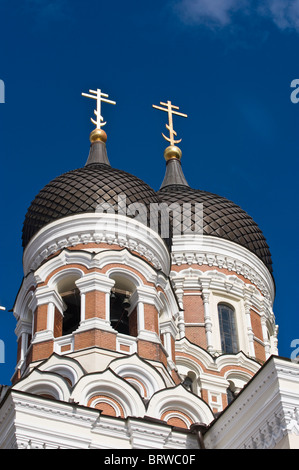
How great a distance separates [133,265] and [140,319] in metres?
1.15

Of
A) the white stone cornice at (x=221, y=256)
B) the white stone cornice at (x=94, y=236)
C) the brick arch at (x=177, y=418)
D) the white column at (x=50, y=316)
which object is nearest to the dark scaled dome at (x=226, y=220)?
the white stone cornice at (x=221, y=256)

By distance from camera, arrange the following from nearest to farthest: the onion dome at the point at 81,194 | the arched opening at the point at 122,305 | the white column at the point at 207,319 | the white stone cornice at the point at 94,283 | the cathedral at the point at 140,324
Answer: the cathedral at the point at 140,324 → the white stone cornice at the point at 94,283 → the arched opening at the point at 122,305 → the onion dome at the point at 81,194 → the white column at the point at 207,319

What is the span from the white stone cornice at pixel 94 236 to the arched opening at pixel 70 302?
0.69 metres

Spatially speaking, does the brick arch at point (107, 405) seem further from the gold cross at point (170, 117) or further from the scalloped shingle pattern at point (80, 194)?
the gold cross at point (170, 117)

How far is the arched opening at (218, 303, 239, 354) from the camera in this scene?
22.6 meters

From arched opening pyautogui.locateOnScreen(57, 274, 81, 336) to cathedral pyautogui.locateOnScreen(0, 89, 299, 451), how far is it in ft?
0.09

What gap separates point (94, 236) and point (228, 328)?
4.93 m

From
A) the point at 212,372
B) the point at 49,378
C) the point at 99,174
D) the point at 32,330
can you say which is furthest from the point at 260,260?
the point at 49,378

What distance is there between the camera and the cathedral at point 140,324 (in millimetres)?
14500

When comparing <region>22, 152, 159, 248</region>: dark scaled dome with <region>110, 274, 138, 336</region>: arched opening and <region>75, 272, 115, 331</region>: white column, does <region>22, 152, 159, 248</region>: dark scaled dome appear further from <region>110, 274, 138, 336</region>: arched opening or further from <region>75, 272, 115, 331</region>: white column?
<region>75, 272, 115, 331</region>: white column

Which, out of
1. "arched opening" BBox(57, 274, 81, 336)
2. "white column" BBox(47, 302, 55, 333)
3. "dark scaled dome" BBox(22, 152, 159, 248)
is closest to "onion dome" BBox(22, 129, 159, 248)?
"dark scaled dome" BBox(22, 152, 159, 248)

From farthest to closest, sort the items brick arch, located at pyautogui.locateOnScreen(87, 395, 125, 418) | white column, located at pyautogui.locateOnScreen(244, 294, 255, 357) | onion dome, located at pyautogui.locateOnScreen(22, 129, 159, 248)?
white column, located at pyautogui.locateOnScreen(244, 294, 255, 357), onion dome, located at pyautogui.locateOnScreen(22, 129, 159, 248), brick arch, located at pyautogui.locateOnScreen(87, 395, 125, 418)

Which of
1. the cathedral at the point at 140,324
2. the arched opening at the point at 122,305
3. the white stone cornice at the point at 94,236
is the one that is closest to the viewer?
the cathedral at the point at 140,324

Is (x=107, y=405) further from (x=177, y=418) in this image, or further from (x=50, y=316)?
(x=50, y=316)
